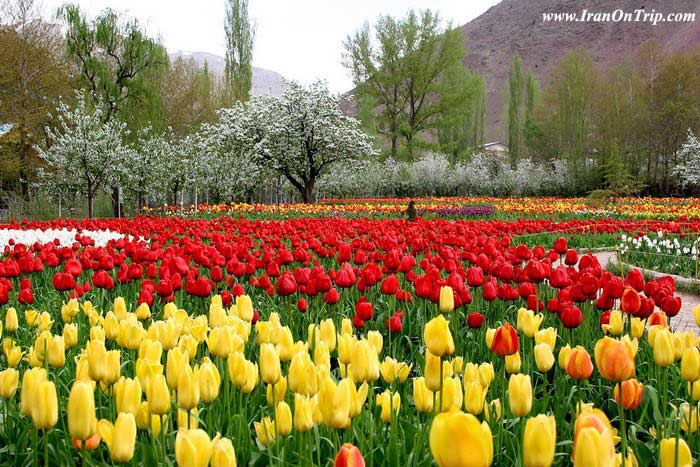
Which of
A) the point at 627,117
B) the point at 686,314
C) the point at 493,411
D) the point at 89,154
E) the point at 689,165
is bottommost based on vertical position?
the point at 686,314

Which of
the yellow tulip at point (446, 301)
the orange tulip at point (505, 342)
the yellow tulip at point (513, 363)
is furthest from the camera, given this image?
the yellow tulip at point (446, 301)

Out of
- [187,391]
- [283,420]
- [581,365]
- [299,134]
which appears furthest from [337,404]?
[299,134]

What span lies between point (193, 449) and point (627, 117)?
125 feet

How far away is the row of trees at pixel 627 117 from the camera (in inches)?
1325

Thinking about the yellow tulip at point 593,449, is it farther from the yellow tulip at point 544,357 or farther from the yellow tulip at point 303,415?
the yellow tulip at point 544,357

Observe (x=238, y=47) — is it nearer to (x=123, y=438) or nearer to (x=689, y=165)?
(x=689, y=165)

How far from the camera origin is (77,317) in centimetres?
296

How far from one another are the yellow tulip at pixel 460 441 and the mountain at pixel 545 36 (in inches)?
4114

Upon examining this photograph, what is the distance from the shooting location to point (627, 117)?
3456 cm

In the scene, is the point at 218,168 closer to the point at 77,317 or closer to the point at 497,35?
the point at 77,317

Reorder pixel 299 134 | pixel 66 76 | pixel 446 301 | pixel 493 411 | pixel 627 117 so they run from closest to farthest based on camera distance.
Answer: pixel 493 411 < pixel 446 301 < pixel 299 134 < pixel 66 76 < pixel 627 117

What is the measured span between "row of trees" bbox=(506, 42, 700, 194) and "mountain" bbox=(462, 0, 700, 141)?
62589 millimetres

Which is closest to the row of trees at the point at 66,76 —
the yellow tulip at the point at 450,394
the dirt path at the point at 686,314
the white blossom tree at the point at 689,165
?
the dirt path at the point at 686,314

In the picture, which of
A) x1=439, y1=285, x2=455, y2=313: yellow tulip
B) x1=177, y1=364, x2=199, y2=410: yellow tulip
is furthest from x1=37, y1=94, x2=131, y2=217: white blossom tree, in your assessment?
x1=177, y1=364, x2=199, y2=410: yellow tulip
